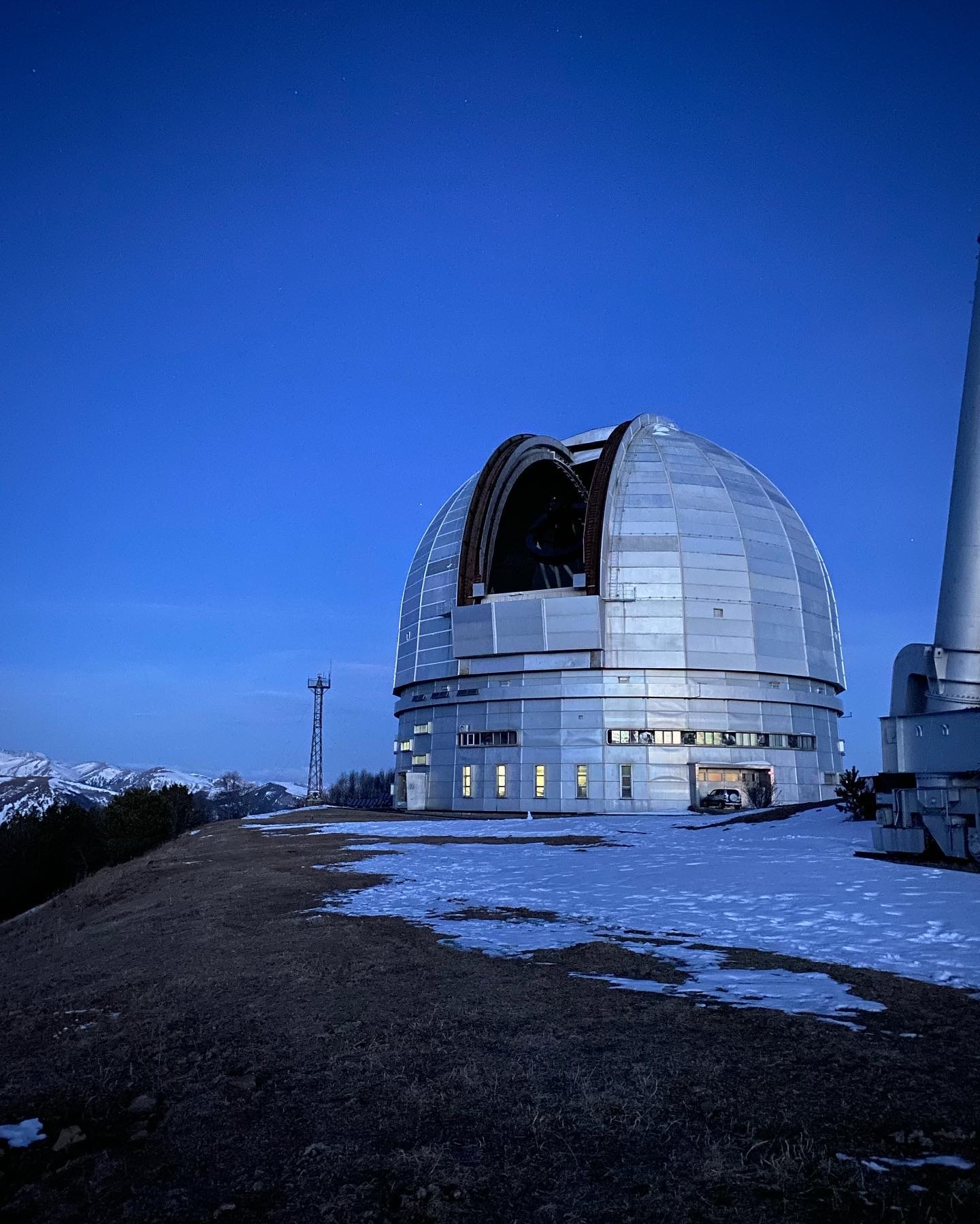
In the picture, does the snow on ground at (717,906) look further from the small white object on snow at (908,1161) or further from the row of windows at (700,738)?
the row of windows at (700,738)

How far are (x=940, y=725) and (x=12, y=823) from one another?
73545 millimetres

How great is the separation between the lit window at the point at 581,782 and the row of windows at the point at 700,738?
7.34 ft

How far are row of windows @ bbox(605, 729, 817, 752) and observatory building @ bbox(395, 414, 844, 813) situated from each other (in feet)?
0.30

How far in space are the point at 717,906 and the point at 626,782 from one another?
36.0m

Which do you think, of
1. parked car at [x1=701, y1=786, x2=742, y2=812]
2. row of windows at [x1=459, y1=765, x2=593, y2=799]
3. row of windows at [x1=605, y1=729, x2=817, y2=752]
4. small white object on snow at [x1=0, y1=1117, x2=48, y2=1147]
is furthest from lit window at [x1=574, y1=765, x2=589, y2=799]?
small white object on snow at [x1=0, y1=1117, x2=48, y2=1147]

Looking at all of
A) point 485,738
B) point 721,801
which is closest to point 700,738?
point 721,801

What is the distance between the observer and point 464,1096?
5.41m

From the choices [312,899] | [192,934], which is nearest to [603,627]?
[312,899]

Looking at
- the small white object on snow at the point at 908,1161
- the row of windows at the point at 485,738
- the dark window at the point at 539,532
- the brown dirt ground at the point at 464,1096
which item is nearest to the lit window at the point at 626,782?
the row of windows at the point at 485,738

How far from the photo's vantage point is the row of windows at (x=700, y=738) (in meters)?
49.0

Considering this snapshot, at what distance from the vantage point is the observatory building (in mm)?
49156

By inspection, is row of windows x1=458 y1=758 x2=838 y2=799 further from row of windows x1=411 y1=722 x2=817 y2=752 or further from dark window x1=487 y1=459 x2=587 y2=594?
dark window x1=487 y1=459 x2=587 y2=594

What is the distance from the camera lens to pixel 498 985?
8414 mm

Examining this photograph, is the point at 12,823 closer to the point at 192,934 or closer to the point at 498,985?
the point at 192,934
